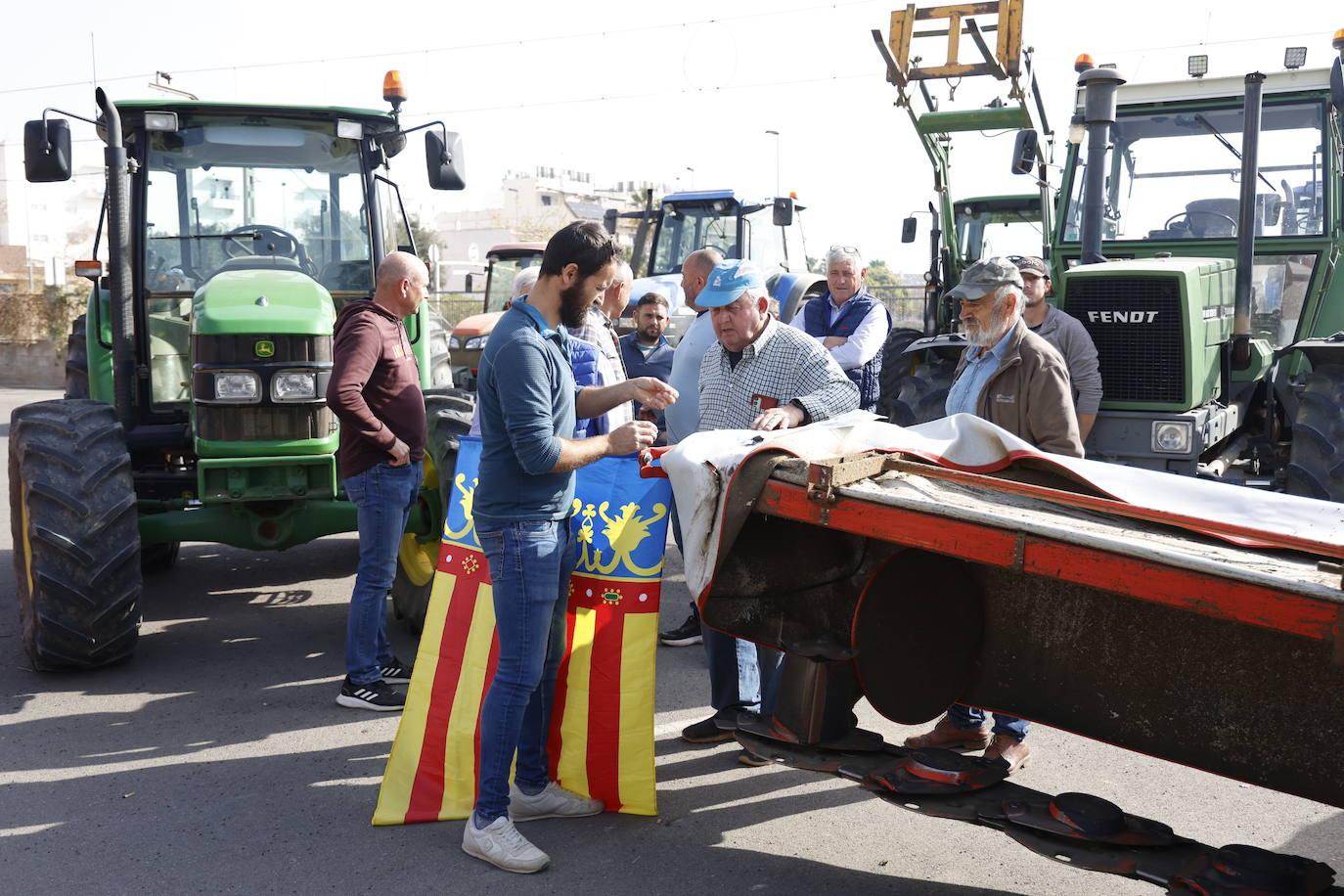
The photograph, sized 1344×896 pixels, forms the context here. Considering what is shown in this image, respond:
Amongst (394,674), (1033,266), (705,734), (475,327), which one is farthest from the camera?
(475,327)

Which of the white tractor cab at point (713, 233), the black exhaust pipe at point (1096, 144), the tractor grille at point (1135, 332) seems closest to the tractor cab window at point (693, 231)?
the white tractor cab at point (713, 233)

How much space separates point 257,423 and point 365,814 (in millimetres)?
2242

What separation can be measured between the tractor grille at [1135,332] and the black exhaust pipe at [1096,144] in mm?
451

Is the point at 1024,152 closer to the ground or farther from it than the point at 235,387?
farther from it

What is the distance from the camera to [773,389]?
4.44 metres

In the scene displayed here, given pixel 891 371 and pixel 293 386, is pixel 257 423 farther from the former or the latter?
pixel 891 371

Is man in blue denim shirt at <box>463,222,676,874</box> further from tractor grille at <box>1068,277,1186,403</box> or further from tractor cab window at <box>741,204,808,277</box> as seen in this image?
tractor cab window at <box>741,204,808,277</box>

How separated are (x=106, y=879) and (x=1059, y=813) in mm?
2805

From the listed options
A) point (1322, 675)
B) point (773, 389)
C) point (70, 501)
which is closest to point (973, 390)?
point (773, 389)

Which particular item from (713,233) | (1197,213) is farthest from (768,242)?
(1197,213)

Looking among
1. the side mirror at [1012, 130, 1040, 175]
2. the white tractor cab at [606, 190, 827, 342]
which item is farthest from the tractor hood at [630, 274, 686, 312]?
the side mirror at [1012, 130, 1040, 175]

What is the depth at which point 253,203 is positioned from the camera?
259 inches

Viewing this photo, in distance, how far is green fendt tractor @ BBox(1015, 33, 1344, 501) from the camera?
633 centimetres

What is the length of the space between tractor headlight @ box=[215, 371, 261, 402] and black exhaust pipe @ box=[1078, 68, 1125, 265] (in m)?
4.74
